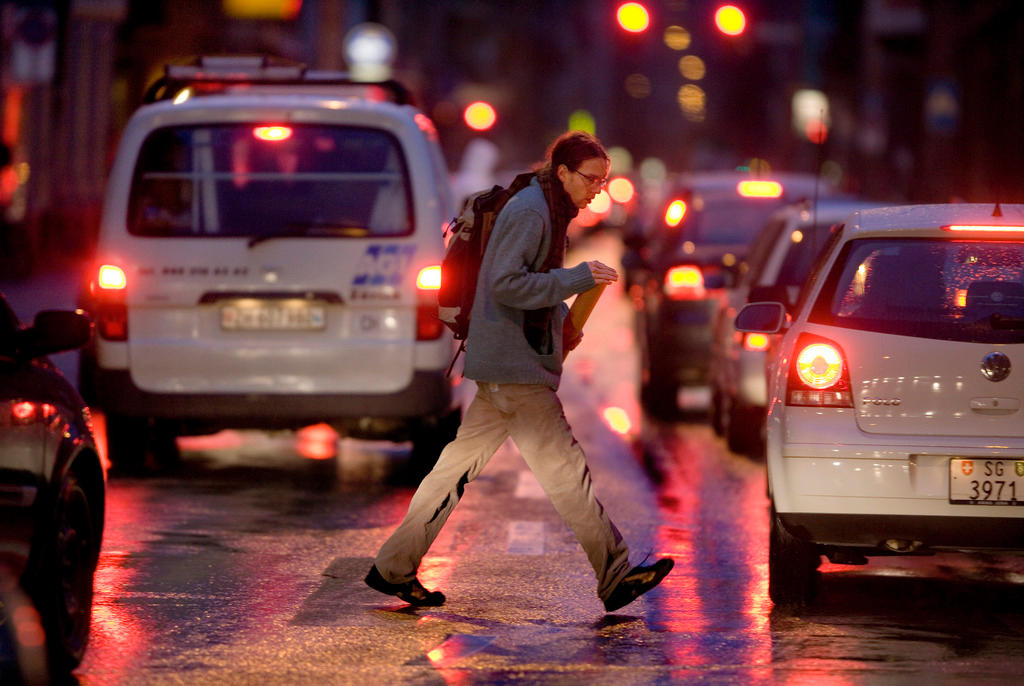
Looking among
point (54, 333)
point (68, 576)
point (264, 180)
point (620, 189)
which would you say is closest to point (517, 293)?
point (54, 333)

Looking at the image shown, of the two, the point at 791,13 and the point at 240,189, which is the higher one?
the point at 791,13

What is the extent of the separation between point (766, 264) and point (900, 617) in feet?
17.7

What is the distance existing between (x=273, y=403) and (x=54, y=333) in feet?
14.0

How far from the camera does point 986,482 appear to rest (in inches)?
304

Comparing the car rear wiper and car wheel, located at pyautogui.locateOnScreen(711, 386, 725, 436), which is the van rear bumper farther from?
car wheel, located at pyautogui.locateOnScreen(711, 386, 725, 436)

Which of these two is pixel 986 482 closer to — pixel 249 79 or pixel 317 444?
pixel 249 79

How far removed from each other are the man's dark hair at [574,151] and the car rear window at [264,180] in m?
3.40

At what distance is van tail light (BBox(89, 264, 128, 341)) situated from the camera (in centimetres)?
1121

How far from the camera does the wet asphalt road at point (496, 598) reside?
7.05 m

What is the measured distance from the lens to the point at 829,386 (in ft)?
26.2

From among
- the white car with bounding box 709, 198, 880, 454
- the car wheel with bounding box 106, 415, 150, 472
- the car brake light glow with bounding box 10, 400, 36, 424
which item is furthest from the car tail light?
the car brake light glow with bounding box 10, 400, 36, 424

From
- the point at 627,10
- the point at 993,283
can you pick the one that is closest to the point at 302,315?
the point at 993,283

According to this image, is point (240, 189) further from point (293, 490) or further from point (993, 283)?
point (993, 283)

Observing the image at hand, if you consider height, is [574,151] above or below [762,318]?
above
